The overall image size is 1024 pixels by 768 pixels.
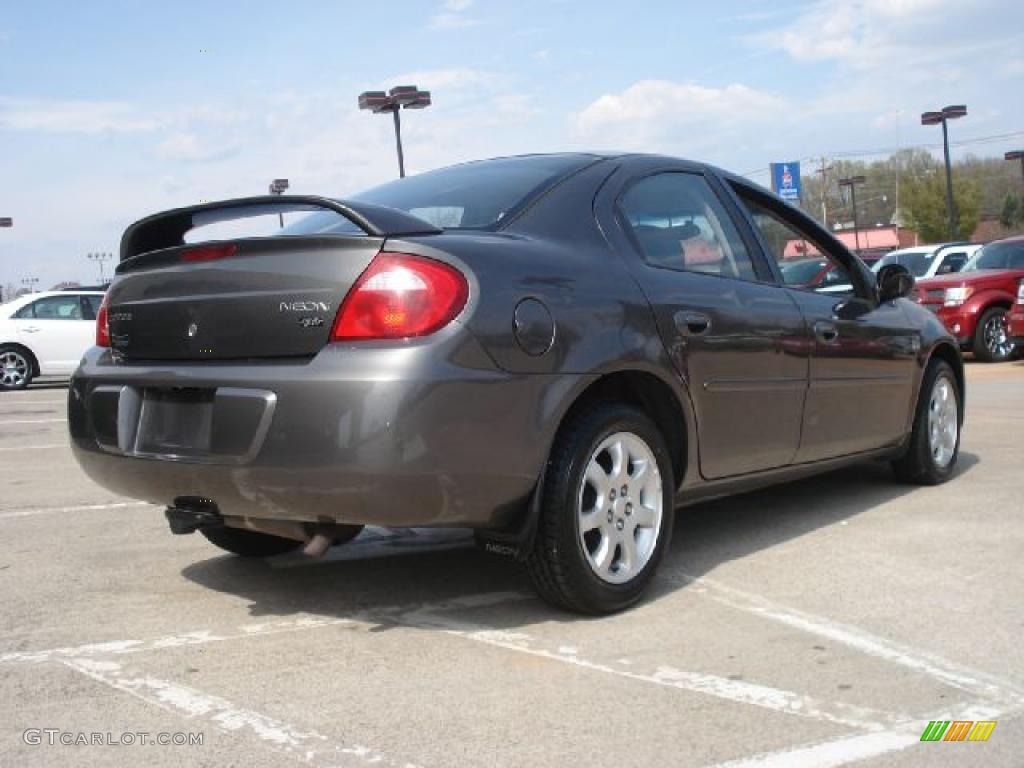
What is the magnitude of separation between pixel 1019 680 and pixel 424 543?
8.15ft

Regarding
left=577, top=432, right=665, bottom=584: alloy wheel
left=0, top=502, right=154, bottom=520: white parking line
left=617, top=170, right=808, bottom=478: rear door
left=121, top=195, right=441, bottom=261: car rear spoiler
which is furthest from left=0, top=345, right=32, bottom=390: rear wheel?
left=577, top=432, right=665, bottom=584: alloy wheel

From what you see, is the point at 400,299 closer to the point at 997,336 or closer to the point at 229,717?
the point at 229,717

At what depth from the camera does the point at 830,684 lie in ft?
10.1

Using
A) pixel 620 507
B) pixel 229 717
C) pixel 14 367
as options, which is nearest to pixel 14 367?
pixel 14 367

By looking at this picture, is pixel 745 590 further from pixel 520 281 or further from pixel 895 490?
pixel 895 490

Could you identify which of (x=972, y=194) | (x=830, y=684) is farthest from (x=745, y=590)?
(x=972, y=194)

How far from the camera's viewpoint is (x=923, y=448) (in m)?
5.80

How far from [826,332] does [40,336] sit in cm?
1534

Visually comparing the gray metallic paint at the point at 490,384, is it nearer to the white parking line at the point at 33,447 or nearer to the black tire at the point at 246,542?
the black tire at the point at 246,542

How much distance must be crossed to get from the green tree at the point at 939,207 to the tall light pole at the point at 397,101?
62.0 metres

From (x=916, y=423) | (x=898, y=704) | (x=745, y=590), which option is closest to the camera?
(x=898, y=704)

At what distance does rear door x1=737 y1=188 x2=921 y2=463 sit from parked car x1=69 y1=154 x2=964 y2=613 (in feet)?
0.45

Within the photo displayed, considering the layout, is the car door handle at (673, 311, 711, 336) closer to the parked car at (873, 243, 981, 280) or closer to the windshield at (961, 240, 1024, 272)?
the windshield at (961, 240, 1024, 272)

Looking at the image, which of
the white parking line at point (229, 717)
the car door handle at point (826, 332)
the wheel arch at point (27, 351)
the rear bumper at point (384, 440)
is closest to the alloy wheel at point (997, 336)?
the car door handle at point (826, 332)
